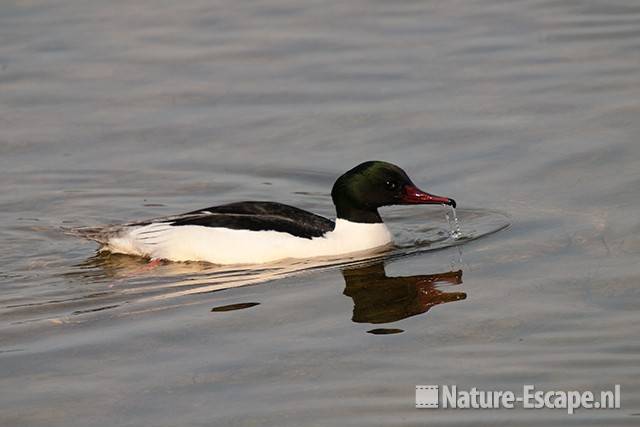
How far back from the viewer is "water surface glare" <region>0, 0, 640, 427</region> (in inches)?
309

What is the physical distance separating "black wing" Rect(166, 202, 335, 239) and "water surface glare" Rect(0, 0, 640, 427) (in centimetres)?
34

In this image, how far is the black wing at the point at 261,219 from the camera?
11.2 m

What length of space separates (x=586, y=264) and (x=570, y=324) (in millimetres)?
1567

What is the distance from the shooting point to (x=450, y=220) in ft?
39.6

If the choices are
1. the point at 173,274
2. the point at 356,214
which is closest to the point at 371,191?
the point at 356,214

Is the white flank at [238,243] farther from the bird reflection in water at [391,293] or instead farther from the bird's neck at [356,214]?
Answer: the bird reflection in water at [391,293]

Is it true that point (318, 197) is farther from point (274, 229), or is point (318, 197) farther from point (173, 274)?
point (173, 274)

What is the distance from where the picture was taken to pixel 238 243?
1120 centimetres

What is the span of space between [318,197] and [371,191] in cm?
142

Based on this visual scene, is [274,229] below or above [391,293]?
above

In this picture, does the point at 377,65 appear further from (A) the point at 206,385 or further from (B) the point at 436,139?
(A) the point at 206,385

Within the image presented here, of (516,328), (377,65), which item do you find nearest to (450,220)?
(516,328)

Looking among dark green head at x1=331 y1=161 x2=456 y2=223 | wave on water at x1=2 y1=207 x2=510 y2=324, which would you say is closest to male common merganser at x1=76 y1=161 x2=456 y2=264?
dark green head at x1=331 y1=161 x2=456 y2=223

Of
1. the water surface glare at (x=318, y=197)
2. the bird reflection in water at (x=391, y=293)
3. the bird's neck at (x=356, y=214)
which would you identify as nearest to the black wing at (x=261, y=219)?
the bird's neck at (x=356, y=214)
